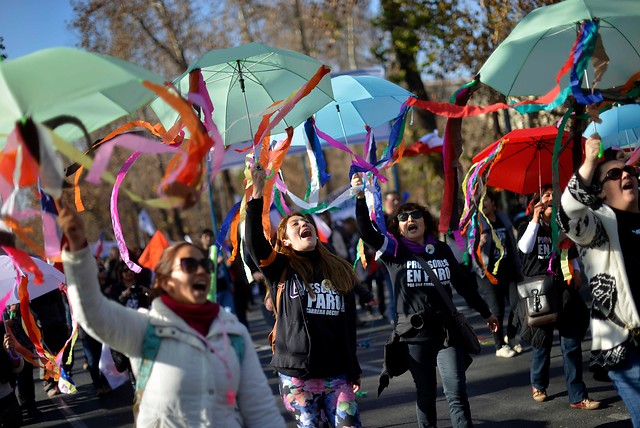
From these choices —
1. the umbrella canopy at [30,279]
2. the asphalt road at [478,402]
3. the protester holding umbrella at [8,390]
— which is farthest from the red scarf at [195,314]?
the protester holding umbrella at [8,390]

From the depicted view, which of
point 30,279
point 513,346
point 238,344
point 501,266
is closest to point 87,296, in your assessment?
point 238,344

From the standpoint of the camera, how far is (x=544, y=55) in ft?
18.3

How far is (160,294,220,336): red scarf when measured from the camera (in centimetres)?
343

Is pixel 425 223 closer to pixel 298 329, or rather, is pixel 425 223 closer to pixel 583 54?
pixel 298 329

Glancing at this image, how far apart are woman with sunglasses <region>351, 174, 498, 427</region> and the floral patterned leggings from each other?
0.65 m

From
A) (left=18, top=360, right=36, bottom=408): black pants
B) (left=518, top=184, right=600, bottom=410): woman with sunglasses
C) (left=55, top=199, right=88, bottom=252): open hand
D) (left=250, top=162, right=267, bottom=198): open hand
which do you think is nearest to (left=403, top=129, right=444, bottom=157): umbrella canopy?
(left=518, top=184, right=600, bottom=410): woman with sunglasses

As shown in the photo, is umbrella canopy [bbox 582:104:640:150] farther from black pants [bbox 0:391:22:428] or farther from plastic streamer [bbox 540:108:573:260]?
black pants [bbox 0:391:22:428]

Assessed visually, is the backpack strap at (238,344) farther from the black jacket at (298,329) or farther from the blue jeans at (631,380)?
the blue jeans at (631,380)

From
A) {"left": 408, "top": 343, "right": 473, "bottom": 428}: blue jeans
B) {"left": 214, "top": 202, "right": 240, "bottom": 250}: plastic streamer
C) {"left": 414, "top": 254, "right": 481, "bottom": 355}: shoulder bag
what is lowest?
{"left": 408, "top": 343, "right": 473, "bottom": 428}: blue jeans

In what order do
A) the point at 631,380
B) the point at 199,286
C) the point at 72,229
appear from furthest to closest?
the point at 631,380
the point at 199,286
the point at 72,229

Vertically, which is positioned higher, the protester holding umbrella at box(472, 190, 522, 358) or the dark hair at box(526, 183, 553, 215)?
the dark hair at box(526, 183, 553, 215)

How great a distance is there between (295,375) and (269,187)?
5.12 ft

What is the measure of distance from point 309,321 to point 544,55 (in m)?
2.43

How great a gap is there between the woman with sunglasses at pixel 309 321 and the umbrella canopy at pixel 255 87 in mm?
1557
